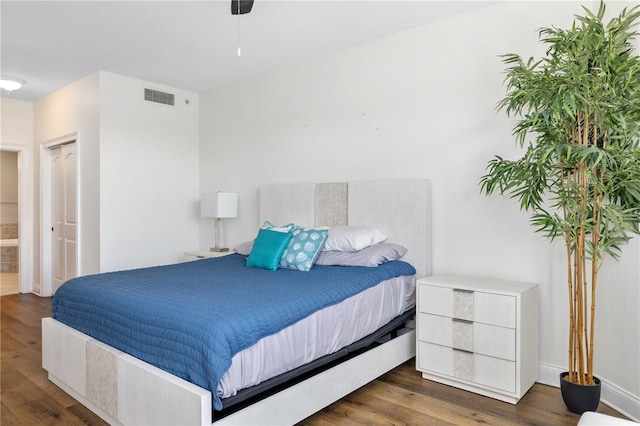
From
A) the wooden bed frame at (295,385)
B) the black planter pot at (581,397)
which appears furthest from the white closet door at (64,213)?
the black planter pot at (581,397)

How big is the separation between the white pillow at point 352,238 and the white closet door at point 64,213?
337 cm

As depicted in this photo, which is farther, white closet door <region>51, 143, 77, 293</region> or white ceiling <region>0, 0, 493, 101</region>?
white closet door <region>51, 143, 77, 293</region>

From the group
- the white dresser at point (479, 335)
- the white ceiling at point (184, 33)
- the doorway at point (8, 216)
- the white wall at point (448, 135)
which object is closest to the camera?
the white dresser at point (479, 335)

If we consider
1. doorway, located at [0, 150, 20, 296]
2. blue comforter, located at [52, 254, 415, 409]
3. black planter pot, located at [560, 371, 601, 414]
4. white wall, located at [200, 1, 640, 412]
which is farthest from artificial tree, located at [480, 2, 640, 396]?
doorway, located at [0, 150, 20, 296]

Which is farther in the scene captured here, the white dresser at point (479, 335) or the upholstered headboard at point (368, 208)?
the upholstered headboard at point (368, 208)

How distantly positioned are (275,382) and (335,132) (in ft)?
8.13

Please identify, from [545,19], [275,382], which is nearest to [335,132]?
[545,19]

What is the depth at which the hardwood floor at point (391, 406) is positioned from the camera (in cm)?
218

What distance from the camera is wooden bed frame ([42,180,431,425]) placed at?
1.81m

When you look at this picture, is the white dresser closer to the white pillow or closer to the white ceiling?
the white pillow

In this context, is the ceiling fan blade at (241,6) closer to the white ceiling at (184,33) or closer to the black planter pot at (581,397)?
the white ceiling at (184,33)

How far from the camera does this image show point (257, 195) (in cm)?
455

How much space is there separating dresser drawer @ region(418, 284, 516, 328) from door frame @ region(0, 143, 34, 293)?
542cm

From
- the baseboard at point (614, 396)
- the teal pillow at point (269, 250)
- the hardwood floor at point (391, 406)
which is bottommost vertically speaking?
the hardwood floor at point (391, 406)
